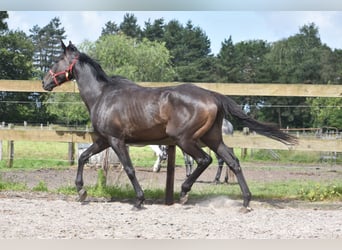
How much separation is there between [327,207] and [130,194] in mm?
2740

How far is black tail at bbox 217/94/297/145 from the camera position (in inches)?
257

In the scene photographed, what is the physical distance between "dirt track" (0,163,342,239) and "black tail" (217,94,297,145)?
0.93m

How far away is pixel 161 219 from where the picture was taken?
5.54m

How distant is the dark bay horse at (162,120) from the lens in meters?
6.28

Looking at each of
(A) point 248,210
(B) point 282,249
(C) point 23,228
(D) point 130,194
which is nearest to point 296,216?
(A) point 248,210

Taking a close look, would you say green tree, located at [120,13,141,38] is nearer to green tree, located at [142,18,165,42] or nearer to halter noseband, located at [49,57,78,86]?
green tree, located at [142,18,165,42]

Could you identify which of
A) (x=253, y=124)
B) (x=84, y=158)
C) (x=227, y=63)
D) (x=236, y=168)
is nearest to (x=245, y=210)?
(x=236, y=168)

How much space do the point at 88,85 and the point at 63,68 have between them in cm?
51

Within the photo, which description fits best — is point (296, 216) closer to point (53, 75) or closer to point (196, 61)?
point (53, 75)

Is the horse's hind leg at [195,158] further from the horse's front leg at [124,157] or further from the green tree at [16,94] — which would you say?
the green tree at [16,94]

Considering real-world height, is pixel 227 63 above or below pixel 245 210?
above

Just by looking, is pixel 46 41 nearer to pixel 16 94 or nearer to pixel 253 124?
pixel 16 94

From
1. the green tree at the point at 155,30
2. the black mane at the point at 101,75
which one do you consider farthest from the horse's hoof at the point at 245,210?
the green tree at the point at 155,30

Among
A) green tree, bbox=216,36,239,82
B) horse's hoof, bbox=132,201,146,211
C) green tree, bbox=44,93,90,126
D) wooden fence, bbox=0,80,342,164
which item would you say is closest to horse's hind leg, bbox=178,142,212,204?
horse's hoof, bbox=132,201,146,211
